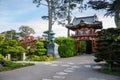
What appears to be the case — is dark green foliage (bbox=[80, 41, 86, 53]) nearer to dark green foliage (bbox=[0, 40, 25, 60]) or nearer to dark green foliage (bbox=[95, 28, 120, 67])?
dark green foliage (bbox=[0, 40, 25, 60])

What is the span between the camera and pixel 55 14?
35188 mm

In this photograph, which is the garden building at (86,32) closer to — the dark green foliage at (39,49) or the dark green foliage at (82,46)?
the dark green foliage at (82,46)

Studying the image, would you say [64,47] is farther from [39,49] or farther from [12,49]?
[12,49]

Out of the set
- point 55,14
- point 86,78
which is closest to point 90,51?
point 55,14

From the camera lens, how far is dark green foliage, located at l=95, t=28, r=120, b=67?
494 inches

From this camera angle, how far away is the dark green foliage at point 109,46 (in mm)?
12539

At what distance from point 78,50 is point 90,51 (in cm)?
215

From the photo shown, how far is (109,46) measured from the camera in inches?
510

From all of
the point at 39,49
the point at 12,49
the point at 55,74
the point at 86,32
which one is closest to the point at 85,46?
the point at 86,32

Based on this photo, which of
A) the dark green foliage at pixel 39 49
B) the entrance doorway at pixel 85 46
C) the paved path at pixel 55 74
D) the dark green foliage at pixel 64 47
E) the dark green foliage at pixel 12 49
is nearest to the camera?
the paved path at pixel 55 74

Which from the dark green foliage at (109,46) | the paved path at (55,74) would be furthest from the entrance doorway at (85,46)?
the paved path at (55,74)

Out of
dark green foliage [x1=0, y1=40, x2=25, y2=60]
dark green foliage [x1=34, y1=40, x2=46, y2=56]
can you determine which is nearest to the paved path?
dark green foliage [x1=0, y1=40, x2=25, y2=60]

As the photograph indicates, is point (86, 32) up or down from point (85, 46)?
up

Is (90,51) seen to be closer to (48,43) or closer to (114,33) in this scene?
(48,43)
